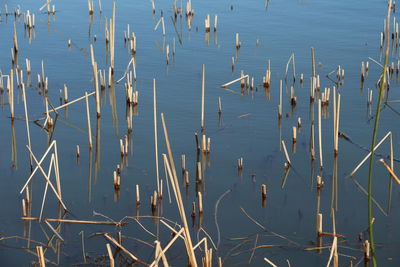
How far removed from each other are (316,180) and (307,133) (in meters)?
1.30

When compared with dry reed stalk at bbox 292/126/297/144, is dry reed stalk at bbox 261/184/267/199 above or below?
below

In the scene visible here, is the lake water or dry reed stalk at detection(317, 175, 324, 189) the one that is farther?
dry reed stalk at detection(317, 175, 324, 189)

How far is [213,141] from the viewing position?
8492 millimetres

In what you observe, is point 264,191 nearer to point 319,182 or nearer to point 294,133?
point 319,182

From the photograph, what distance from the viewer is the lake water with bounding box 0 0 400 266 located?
20.6 feet

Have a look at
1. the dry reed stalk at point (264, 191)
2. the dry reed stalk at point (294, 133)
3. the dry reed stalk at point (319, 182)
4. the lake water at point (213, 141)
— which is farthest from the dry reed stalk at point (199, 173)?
the dry reed stalk at point (294, 133)

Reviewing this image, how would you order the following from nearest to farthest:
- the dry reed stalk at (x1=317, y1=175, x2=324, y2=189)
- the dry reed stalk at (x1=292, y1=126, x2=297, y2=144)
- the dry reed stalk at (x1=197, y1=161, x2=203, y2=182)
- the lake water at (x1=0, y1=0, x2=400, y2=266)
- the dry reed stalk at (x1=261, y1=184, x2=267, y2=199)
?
the lake water at (x1=0, y1=0, x2=400, y2=266), the dry reed stalk at (x1=261, y1=184, x2=267, y2=199), the dry reed stalk at (x1=317, y1=175, x2=324, y2=189), the dry reed stalk at (x1=197, y1=161, x2=203, y2=182), the dry reed stalk at (x1=292, y1=126, x2=297, y2=144)

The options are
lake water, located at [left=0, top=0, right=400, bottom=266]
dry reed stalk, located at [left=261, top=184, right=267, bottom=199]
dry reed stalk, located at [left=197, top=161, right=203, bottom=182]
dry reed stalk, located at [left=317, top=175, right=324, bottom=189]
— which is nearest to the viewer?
lake water, located at [left=0, top=0, right=400, bottom=266]

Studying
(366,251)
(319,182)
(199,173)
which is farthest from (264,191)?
(366,251)

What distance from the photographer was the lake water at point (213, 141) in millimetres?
6273

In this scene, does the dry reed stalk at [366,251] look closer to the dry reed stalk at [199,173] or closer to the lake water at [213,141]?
the lake water at [213,141]

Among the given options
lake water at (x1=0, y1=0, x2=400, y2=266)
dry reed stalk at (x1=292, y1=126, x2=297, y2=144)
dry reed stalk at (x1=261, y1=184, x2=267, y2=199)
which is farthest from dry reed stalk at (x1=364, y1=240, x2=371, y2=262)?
dry reed stalk at (x1=292, y1=126, x2=297, y2=144)

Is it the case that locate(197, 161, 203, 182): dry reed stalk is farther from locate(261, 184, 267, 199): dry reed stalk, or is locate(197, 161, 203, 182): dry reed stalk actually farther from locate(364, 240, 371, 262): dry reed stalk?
locate(364, 240, 371, 262): dry reed stalk

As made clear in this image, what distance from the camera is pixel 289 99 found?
10086mm
